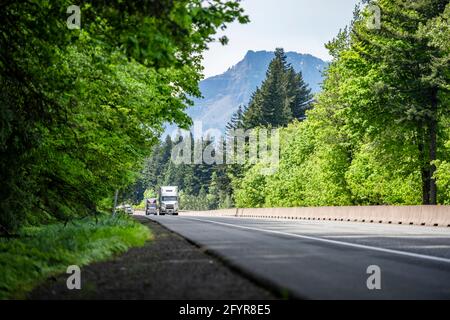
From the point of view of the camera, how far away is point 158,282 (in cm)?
742

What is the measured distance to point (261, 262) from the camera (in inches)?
364

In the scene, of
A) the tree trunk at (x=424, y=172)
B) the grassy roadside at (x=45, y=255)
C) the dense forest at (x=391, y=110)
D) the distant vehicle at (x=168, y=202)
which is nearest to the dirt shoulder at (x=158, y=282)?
the grassy roadside at (x=45, y=255)

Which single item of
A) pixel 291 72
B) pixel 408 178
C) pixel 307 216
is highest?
pixel 291 72

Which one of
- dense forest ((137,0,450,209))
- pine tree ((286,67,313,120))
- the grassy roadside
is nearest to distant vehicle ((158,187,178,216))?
dense forest ((137,0,450,209))

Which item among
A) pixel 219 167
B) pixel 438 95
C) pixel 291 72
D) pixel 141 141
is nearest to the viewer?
pixel 141 141

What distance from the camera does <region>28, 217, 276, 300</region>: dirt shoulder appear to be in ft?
21.4

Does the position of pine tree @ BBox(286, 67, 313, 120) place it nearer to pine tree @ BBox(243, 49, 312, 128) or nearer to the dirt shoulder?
pine tree @ BBox(243, 49, 312, 128)

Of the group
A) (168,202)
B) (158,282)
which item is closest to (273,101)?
(168,202)

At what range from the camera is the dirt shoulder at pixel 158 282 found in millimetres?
6516

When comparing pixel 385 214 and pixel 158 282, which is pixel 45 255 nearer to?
pixel 158 282

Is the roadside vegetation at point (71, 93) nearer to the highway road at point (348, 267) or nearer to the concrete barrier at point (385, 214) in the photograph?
the highway road at point (348, 267)

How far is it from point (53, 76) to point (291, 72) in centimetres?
10314
